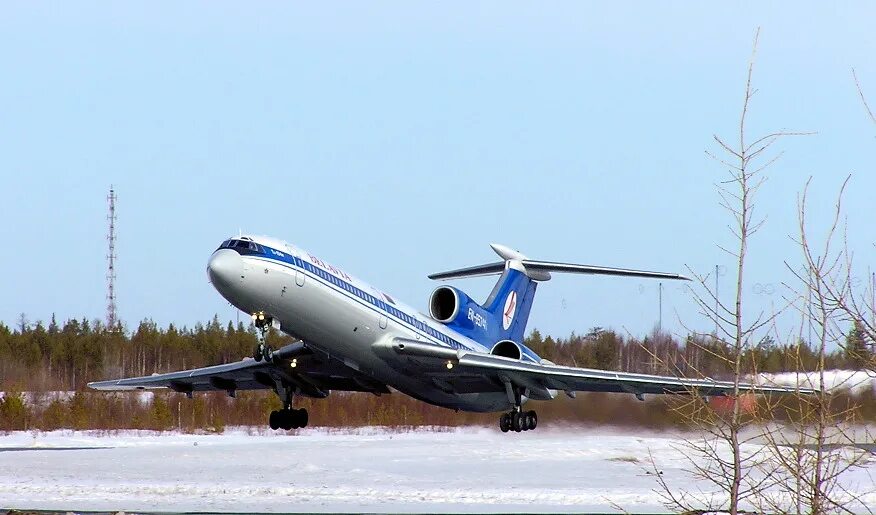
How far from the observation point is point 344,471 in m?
26.1

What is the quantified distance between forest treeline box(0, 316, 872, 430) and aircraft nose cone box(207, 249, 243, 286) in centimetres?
832

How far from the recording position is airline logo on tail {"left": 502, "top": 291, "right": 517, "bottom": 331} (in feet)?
108

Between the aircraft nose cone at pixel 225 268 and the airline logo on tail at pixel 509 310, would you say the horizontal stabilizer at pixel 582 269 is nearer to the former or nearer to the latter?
the airline logo on tail at pixel 509 310

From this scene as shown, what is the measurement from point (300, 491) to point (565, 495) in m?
5.14

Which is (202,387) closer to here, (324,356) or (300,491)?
(324,356)

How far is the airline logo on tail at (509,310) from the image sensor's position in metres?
32.9

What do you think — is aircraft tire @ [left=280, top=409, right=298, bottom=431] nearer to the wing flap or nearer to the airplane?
the airplane

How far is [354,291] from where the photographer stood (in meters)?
25.0

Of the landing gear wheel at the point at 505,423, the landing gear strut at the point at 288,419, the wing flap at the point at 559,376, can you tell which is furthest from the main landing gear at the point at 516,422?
the landing gear strut at the point at 288,419

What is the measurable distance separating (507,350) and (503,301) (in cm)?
265

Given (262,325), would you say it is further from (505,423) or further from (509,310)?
(509,310)

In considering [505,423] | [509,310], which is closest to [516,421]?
[505,423]

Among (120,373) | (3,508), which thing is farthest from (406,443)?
(120,373)

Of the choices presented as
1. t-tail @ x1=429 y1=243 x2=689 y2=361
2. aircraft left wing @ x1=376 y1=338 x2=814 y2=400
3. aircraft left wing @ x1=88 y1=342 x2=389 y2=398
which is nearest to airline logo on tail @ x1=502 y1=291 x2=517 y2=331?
t-tail @ x1=429 y1=243 x2=689 y2=361
